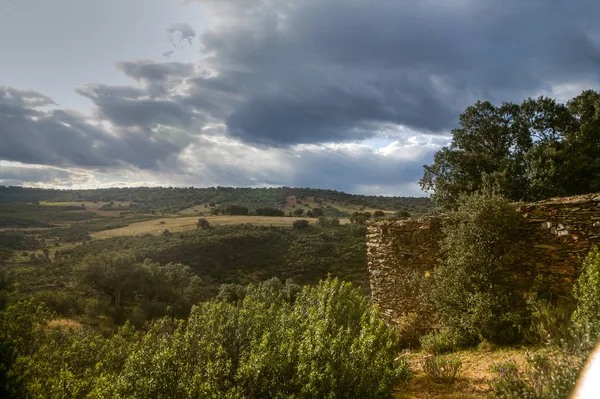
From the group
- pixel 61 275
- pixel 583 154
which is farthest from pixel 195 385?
pixel 61 275

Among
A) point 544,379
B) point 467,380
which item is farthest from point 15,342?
point 544,379

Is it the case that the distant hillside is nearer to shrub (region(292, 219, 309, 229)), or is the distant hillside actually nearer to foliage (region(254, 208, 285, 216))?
foliage (region(254, 208, 285, 216))

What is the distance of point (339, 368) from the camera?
13.9ft

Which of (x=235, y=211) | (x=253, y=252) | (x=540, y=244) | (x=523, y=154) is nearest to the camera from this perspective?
(x=540, y=244)

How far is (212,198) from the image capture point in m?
100

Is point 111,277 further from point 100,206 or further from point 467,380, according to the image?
point 100,206

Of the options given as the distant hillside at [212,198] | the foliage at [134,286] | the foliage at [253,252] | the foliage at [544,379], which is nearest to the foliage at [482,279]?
the foliage at [544,379]

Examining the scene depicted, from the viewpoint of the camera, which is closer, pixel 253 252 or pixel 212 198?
pixel 253 252

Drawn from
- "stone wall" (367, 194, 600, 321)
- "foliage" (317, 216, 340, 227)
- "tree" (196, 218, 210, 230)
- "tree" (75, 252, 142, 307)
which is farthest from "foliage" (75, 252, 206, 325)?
"foliage" (317, 216, 340, 227)

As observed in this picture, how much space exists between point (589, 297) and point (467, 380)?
237 centimetres

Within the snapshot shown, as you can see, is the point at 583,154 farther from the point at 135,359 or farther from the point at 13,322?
the point at 13,322

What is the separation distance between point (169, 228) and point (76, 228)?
59.0 ft

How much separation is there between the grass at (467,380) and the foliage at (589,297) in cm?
113

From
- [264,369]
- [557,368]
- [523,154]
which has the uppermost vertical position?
[523,154]
